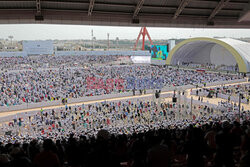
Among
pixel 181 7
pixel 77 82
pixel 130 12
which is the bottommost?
pixel 77 82

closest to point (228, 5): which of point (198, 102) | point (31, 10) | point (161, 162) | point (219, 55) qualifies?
point (31, 10)

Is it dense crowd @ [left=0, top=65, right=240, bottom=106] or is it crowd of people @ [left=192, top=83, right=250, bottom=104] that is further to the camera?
crowd of people @ [left=192, top=83, right=250, bottom=104]

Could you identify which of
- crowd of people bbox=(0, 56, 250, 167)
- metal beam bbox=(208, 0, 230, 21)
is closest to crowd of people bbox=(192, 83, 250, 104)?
crowd of people bbox=(0, 56, 250, 167)

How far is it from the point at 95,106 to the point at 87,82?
11.0m

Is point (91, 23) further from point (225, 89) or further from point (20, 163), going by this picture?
point (225, 89)

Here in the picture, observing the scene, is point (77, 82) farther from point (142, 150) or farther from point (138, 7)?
point (142, 150)

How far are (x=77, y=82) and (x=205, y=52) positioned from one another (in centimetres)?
3731

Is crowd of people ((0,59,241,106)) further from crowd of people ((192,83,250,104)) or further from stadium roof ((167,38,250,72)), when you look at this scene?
stadium roof ((167,38,250,72))

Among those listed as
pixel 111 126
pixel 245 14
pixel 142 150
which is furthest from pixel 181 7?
pixel 111 126

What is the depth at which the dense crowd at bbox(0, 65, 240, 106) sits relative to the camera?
26.8m

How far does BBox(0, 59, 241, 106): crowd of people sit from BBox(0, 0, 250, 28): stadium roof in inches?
605

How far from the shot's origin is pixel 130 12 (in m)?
12.1

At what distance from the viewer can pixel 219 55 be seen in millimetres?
55781

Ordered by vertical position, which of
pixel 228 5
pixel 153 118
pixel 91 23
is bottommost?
pixel 153 118
